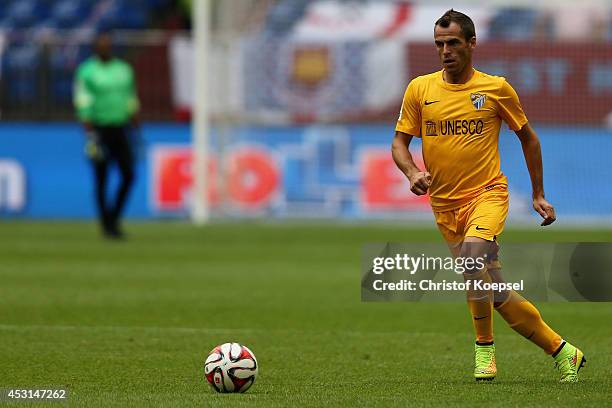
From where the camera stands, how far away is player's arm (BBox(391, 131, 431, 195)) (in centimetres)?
648

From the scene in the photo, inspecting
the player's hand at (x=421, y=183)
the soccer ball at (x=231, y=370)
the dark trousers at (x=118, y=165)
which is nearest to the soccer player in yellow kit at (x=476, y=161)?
the player's hand at (x=421, y=183)

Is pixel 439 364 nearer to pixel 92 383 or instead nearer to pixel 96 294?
pixel 92 383

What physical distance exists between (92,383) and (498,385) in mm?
1990

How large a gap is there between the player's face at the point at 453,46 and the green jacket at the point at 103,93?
384 inches

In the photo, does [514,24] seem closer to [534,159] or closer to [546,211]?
[534,159]

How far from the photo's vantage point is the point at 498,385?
21.9ft

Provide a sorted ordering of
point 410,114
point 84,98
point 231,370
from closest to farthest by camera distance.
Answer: point 231,370, point 410,114, point 84,98

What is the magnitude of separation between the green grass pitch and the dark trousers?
0.48 meters

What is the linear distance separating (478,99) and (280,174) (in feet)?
41.4

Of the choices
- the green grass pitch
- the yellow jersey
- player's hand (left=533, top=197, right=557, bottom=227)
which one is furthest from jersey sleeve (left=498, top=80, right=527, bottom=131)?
the green grass pitch

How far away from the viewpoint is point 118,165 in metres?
16.0

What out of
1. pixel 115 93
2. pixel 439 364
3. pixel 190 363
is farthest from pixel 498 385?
pixel 115 93

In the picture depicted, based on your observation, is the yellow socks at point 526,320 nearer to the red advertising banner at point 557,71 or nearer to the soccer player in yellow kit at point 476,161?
the soccer player in yellow kit at point 476,161

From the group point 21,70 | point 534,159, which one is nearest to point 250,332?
point 534,159
